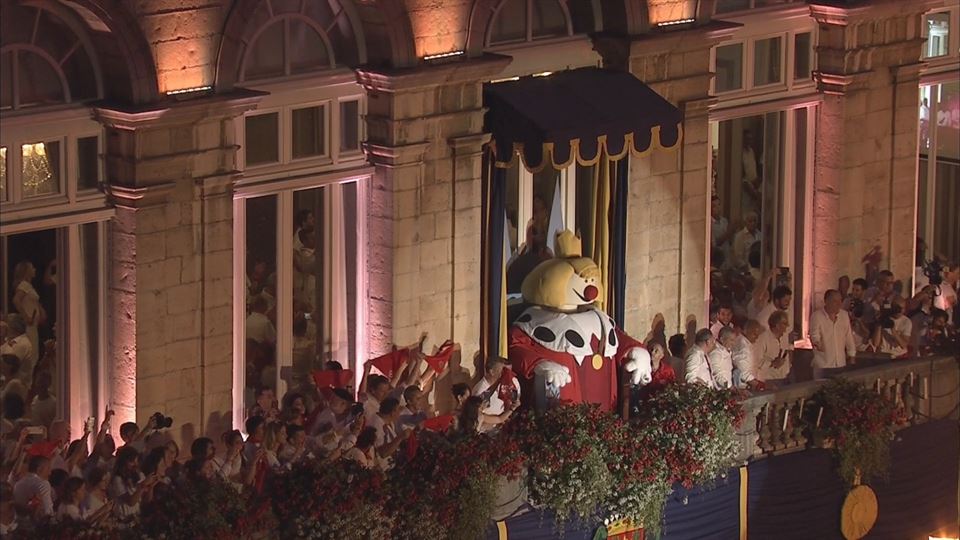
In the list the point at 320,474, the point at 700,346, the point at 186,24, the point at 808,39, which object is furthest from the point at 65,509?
the point at 808,39

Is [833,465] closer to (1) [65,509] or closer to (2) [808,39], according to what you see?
(2) [808,39]

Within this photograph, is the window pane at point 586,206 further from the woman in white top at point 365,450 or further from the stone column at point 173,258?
the stone column at point 173,258

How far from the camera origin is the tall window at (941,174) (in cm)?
3400

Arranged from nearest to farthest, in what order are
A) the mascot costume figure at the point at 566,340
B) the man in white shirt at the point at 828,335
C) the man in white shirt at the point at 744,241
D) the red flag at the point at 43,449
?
1. the red flag at the point at 43,449
2. the mascot costume figure at the point at 566,340
3. the man in white shirt at the point at 828,335
4. the man in white shirt at the point at 744,241

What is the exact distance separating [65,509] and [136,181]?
3191 mm

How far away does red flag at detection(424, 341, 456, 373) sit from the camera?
27688 millimetres

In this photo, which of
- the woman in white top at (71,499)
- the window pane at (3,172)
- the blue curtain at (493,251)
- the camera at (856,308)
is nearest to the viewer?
the woman in white top at (71,499)

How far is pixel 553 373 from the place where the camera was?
27.8 metres

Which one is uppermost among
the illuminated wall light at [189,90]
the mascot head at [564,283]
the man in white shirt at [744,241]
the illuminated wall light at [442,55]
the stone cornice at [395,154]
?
the illuminated wall light at [442,55]

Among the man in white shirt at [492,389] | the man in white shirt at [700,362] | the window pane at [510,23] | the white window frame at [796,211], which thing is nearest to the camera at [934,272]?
the white window frame at [796,211]

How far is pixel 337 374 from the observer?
88.2 ft

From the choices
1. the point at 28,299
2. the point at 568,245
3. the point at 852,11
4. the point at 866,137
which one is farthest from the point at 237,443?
the point at 866,137

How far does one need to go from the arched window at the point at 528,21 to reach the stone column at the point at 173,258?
3548mm

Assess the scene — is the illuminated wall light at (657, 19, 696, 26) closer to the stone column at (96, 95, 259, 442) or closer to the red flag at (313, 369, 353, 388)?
the red flag at (313, 369, 353, 388)
